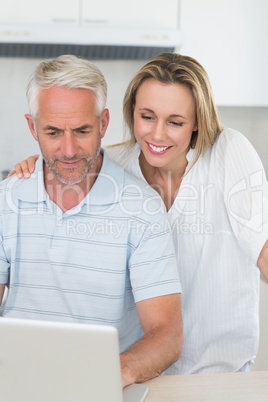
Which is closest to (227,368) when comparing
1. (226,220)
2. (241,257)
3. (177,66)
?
(241,257)

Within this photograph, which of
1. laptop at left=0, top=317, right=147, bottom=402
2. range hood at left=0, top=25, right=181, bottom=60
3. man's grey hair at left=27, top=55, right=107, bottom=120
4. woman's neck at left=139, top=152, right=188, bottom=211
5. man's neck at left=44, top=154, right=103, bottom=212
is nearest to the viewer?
laptop at left=0, top=317, right=147, bottom=402

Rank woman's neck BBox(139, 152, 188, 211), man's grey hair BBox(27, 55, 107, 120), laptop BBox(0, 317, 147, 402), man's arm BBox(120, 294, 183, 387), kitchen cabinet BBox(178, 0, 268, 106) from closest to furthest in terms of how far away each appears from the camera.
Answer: laptop BBox(0, 317, 147, 402)
man's arm BBox(120, 294, 183, 387)
man's grey hair BBox(27, 55, 107, 120)
woman's neck BBox(139, 152, 188, 211)
kitchen cabinet BBox(178, 0, 268, 106)

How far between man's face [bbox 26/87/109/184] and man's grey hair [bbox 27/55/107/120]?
1 cm

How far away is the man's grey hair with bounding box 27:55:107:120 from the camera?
1.28 meters

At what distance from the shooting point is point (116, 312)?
1339mm

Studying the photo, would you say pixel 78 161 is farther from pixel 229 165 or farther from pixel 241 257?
pixel 241 257

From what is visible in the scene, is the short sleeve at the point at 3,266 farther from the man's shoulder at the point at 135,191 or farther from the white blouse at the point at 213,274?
the white blouse at the point at 213,274

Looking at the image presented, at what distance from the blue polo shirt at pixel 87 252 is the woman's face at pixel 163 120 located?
5.1 inches

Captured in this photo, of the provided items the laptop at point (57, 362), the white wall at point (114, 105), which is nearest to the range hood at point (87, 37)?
the white wall at point (114, 105)

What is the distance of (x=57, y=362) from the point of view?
765 millimetres

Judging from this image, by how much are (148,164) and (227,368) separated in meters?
0.64

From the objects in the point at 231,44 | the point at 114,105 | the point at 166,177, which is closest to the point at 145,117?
the point at 166,177

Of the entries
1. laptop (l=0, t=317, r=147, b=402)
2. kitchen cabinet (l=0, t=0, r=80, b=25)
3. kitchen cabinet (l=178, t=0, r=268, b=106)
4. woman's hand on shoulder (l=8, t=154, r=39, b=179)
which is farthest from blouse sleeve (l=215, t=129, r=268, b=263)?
kitchen cabinet (l=0, t=0, r=80, b=25)

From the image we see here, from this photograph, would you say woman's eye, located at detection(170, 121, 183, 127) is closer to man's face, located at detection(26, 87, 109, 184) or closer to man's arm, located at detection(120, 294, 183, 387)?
man's face, located at detection(26, 87, 109, 184)
